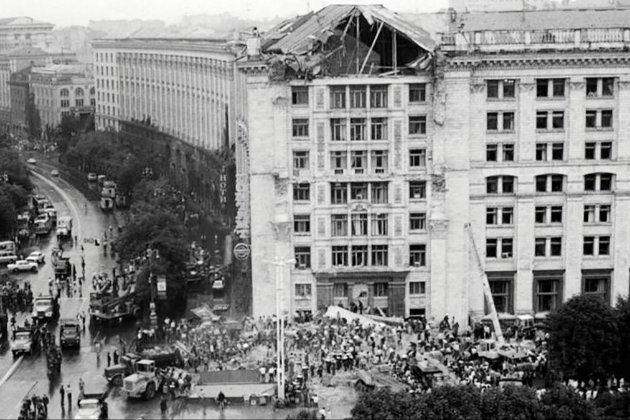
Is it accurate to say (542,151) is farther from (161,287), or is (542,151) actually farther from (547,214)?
(161,287)

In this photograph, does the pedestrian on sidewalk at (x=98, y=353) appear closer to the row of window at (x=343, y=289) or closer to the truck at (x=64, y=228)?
the row of window at (x=343, y=289)

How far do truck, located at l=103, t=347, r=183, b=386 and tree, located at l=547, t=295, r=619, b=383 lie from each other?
2154cm

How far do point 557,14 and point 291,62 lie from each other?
21884mm

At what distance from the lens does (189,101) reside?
504ft

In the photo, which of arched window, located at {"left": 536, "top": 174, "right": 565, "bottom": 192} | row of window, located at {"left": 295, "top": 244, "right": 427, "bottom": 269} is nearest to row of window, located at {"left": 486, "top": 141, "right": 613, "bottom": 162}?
arched window, located at {"left": 536, "top": 174, "right": 565, "bottom": 192}

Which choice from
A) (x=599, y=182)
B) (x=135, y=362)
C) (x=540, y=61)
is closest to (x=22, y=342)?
(x=135, y=362)

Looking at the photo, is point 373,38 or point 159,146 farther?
point 159,146

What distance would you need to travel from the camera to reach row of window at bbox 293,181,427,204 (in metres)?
87.9

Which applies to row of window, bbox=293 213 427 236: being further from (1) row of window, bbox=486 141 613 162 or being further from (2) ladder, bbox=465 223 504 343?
(1) row of window, bbox=486 141 613 162

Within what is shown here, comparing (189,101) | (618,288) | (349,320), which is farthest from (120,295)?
(189,101)

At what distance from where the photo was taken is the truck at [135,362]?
7400 cm

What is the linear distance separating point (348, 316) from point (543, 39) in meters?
22.5

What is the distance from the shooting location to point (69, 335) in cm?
8269

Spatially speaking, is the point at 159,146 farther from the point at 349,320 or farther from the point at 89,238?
the point at 349,320
